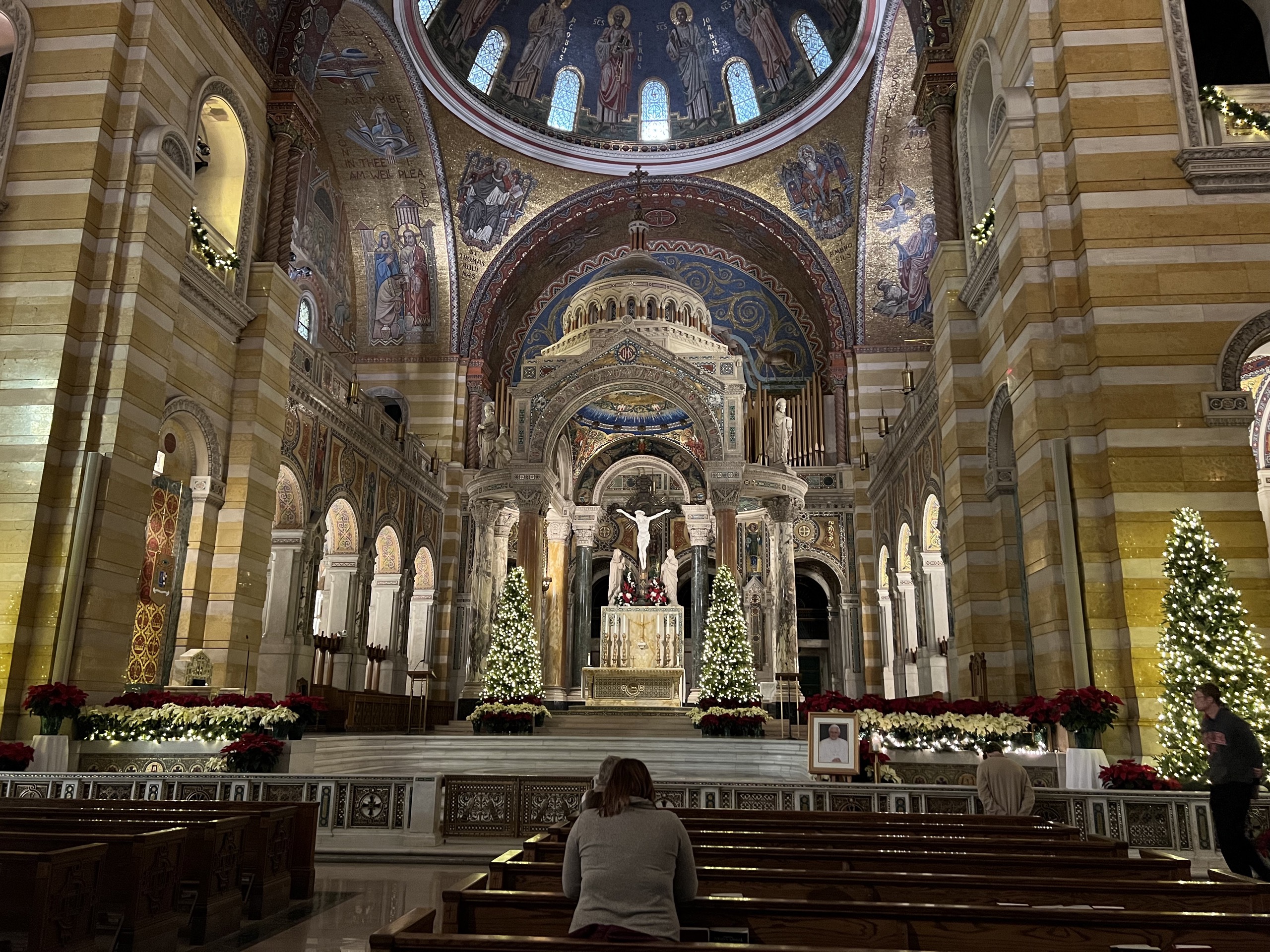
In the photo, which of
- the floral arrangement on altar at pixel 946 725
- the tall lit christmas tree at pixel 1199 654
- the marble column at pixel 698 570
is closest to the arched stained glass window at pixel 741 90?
the marble column at pixel 698 570

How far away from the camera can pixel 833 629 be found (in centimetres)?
3045

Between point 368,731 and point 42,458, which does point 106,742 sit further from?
point 368,731

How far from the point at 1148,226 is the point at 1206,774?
6.46 metres

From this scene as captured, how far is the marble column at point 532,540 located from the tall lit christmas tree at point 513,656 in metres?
2.41

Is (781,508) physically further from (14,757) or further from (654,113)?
(14,757)

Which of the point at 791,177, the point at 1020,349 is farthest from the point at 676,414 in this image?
the point at 1020,349

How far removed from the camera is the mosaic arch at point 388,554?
25.0m

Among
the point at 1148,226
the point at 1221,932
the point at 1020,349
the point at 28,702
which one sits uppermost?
the point at 1148,226

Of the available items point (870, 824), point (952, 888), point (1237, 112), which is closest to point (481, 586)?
point (1237, 112)

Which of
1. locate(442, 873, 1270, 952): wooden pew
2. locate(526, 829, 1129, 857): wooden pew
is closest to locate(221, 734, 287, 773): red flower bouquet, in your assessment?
locate(526, 829, 1129, 857): wooden pew

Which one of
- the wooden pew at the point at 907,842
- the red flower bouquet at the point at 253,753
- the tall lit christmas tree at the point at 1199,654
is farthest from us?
the red flower bouquet at the point at 253,753

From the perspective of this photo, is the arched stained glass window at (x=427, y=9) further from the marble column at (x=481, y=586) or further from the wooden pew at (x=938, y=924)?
the wooden pew at (x=938, y=924)

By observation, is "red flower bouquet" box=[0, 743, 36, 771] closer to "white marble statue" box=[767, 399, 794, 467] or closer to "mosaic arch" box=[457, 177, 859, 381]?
"white marble statue" box=[767, 399, 794, 467]

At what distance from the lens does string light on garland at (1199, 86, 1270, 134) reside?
39.6ft
